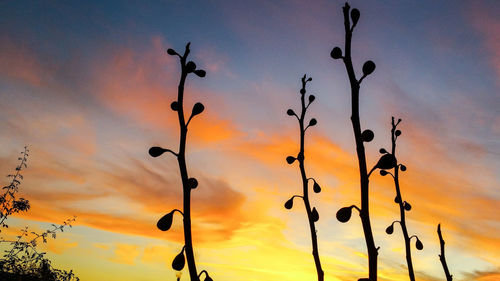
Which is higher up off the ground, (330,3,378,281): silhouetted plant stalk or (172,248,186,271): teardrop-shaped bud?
(330,3,378,281): silhouetted plant stalk

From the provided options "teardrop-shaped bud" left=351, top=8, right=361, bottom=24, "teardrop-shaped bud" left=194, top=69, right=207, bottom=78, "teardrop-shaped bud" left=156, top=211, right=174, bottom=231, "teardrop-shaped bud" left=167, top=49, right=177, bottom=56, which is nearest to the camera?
"teardrop-shaped bud" left=351, top=8, right=361, bottom=24

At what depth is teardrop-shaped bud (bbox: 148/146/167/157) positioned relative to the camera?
355 cm

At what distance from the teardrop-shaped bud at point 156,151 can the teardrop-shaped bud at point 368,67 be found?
201 centimetres

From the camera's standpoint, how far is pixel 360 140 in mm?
2479

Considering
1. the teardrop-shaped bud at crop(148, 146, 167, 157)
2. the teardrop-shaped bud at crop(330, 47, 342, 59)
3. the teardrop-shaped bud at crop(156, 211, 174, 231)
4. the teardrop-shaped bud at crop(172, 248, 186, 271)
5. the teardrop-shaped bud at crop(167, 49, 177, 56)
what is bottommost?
the teardrop-shaped bud at crop(172, 248, 186, 271)

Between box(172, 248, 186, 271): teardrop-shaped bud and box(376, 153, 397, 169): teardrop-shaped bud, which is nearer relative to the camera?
box(376, 153, 397, 169): teardrop-shaped bud

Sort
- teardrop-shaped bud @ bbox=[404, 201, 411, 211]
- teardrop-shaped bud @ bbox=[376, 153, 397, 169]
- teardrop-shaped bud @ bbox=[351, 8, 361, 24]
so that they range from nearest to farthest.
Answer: teardrop-shaped bud @ bbox=[376, 153, 397, 169] → teardrop-shaped bud @ bbox=[351, 8, 361, 24] → teardrop-shaped bud @ bbox=[404, 201, 411, 211]

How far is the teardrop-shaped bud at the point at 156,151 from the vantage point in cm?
355

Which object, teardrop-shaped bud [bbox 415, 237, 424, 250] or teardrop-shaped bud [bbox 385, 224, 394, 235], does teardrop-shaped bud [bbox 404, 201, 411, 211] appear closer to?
teardrop-shaped bud [bbox 385, 224, 394, 235]

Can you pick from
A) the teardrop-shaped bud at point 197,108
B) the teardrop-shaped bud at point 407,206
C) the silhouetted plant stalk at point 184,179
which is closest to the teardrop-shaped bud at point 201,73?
the silhouetted plant stalk at point 184,179

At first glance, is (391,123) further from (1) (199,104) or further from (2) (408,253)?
(1) (199,104)

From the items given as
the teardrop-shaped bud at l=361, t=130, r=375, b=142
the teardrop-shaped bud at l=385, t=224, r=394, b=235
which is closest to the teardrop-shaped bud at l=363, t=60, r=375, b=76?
the teardrop-shaped bud at l=361, t=130, r=375, b=142

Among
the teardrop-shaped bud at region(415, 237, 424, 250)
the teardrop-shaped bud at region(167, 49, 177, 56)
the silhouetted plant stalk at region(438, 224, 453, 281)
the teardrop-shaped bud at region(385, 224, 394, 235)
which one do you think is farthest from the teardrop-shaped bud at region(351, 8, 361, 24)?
the teardrop-shaped bud at region(415, 237, 424, 250)

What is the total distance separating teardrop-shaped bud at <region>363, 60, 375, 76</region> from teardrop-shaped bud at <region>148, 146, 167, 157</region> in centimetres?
201
